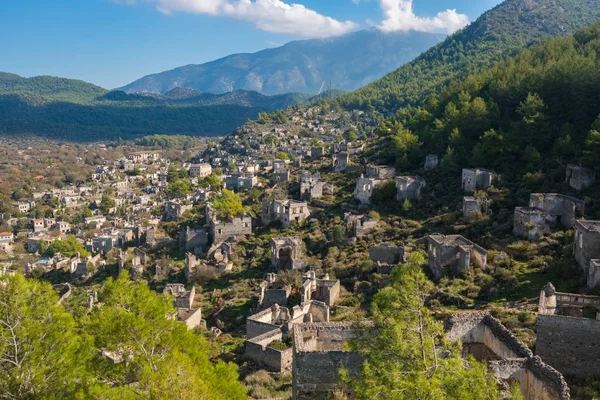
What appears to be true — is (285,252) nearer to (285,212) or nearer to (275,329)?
(285,212)

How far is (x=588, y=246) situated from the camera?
64.2 feet

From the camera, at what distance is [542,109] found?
36469mm

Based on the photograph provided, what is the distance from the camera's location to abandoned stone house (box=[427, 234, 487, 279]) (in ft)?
74.1

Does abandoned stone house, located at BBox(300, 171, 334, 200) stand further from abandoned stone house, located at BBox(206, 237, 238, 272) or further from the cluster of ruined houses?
the cluster of ruined houses

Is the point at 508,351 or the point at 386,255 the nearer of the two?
the point at 508,351

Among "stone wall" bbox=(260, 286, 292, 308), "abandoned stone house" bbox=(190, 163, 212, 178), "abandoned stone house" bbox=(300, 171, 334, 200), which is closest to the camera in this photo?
"stone wall" bbox=(260, 286, 292, 308)

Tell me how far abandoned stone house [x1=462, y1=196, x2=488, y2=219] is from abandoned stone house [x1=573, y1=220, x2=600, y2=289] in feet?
26.9

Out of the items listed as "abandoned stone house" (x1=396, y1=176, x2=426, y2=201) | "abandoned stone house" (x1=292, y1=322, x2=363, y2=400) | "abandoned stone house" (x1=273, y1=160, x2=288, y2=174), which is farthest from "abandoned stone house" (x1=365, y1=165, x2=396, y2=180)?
"abandoned stone house" (x1=292, y1=322, x2=363, y2=400)

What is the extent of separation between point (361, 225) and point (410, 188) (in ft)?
20.6

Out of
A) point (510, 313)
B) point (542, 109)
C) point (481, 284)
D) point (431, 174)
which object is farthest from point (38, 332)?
point (542, 109)

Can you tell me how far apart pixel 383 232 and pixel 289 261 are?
6371mm

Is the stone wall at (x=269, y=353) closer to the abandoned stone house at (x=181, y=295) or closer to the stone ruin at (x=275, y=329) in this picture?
the stone ruin at (x=275, y=329)

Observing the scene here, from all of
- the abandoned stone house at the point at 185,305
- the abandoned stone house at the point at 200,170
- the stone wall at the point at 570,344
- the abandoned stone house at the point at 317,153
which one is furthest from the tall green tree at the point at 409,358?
the abandoned stone house at the point at 200,170

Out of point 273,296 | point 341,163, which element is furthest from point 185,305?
point 341,163
